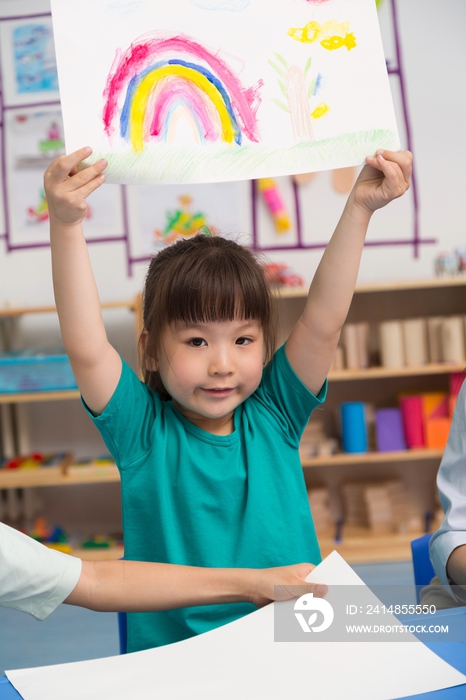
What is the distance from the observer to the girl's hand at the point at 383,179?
90cm

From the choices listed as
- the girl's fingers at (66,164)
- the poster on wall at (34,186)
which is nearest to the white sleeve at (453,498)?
the girl's fingers at (66,164)

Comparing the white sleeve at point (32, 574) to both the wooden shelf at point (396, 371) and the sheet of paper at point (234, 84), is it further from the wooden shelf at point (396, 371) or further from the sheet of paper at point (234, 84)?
the wooden shelf at point (396, 371)

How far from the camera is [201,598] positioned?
768 millimetres

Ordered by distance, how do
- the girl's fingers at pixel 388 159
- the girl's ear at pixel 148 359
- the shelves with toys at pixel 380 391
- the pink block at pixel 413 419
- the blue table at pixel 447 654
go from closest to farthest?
the blue table at pixel 447 654 → the girl's fingers at pixel 388 159 → the girl's ear at pixel 148 359 → the pink block at pixel 413 419 → the shelves with toys at pixel 380 391

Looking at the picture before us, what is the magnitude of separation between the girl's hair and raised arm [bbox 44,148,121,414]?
11 centimetres

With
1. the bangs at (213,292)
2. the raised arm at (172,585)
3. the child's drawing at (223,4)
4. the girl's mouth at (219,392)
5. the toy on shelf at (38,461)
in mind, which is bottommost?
the toy on shelf at (38,461)

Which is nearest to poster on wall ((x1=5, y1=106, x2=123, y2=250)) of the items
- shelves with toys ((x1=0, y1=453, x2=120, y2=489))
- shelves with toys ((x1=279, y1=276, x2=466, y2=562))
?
shelves with toys ((x1=279, y1=276, x2=466, y2=562))

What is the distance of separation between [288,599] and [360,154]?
1.84ft

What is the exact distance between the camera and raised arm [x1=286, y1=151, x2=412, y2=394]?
2.99ft

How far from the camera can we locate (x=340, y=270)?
0.99 metres

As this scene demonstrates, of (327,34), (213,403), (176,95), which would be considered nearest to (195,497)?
(213,403)

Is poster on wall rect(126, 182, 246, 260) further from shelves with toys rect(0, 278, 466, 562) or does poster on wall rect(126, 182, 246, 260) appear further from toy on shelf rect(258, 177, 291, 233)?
shelves with toys rect(0, 278, 466, 562)

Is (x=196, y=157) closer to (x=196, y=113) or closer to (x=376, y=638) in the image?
(x=196, y=113)

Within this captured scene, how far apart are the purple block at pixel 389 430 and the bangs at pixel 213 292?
80.9 inches
